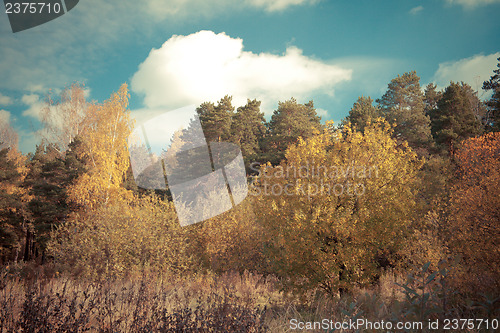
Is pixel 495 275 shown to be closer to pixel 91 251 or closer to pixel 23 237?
pixel 91 251

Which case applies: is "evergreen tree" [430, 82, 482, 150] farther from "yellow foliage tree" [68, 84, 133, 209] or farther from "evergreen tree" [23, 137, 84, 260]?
"evergreen tree" [23, 137, 84, 260]

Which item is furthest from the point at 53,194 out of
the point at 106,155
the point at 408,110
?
the point at 408,110

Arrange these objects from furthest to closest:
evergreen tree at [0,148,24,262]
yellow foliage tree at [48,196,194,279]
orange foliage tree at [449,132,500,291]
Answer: evergreen tree at [0,148,24,262], yellow foliage tree at [48,196,194,279], orange foliage tree at [449,132,500,291]

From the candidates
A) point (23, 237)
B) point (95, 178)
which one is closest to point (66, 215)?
point (95, 178)

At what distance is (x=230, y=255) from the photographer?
44.5 feet

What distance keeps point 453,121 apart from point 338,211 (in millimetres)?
21793

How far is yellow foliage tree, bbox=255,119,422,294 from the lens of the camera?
8.99 meters

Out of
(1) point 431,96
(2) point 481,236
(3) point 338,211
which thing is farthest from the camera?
(1) point 431,96

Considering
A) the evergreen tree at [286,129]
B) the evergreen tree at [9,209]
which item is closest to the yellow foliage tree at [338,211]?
the evergreen tree at [286,129]

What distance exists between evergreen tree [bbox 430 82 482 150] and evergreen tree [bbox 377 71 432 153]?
1.08m

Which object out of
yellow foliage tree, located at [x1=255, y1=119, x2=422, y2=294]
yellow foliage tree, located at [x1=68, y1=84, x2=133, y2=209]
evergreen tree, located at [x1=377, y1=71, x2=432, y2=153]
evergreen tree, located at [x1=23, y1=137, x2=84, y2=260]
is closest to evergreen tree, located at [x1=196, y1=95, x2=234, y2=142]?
yellow foliage tree, located at [x1=68, y1=84, x2=133, y2=209]

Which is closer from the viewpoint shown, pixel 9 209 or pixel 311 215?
pixel 311 215

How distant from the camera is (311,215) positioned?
9.42 m

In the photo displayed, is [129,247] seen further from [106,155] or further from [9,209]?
[9,209]
